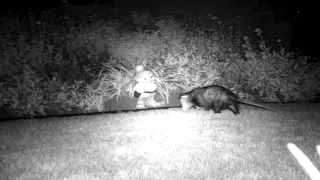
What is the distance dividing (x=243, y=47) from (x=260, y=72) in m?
0.88

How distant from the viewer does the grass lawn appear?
2.77 meters

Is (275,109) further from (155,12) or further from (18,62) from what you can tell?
(18,62)

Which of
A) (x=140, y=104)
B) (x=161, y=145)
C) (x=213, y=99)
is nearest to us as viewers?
(x=161, y=145)

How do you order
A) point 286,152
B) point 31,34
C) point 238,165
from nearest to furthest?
point 238,165 < point 286,152 < point 31,34

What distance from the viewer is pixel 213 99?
18.0ft

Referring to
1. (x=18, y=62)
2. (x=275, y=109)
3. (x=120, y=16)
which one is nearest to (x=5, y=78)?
(x=18, y=62)

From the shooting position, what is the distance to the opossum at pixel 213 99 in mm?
5402

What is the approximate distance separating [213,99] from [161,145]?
2218 millimetres

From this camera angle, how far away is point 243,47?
7.31 m

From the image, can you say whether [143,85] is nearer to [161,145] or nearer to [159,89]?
[159,89]

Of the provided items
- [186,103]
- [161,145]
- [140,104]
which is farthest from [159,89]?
[161,145]

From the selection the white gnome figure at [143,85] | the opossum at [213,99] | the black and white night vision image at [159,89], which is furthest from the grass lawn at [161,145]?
the white gnome figure at [143,85]

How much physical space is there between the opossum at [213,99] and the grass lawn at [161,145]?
0.58ft

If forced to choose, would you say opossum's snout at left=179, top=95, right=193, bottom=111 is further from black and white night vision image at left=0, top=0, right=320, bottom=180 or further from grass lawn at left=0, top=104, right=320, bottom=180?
grass lawn at left=0, top=104, right=320, bottom=180
